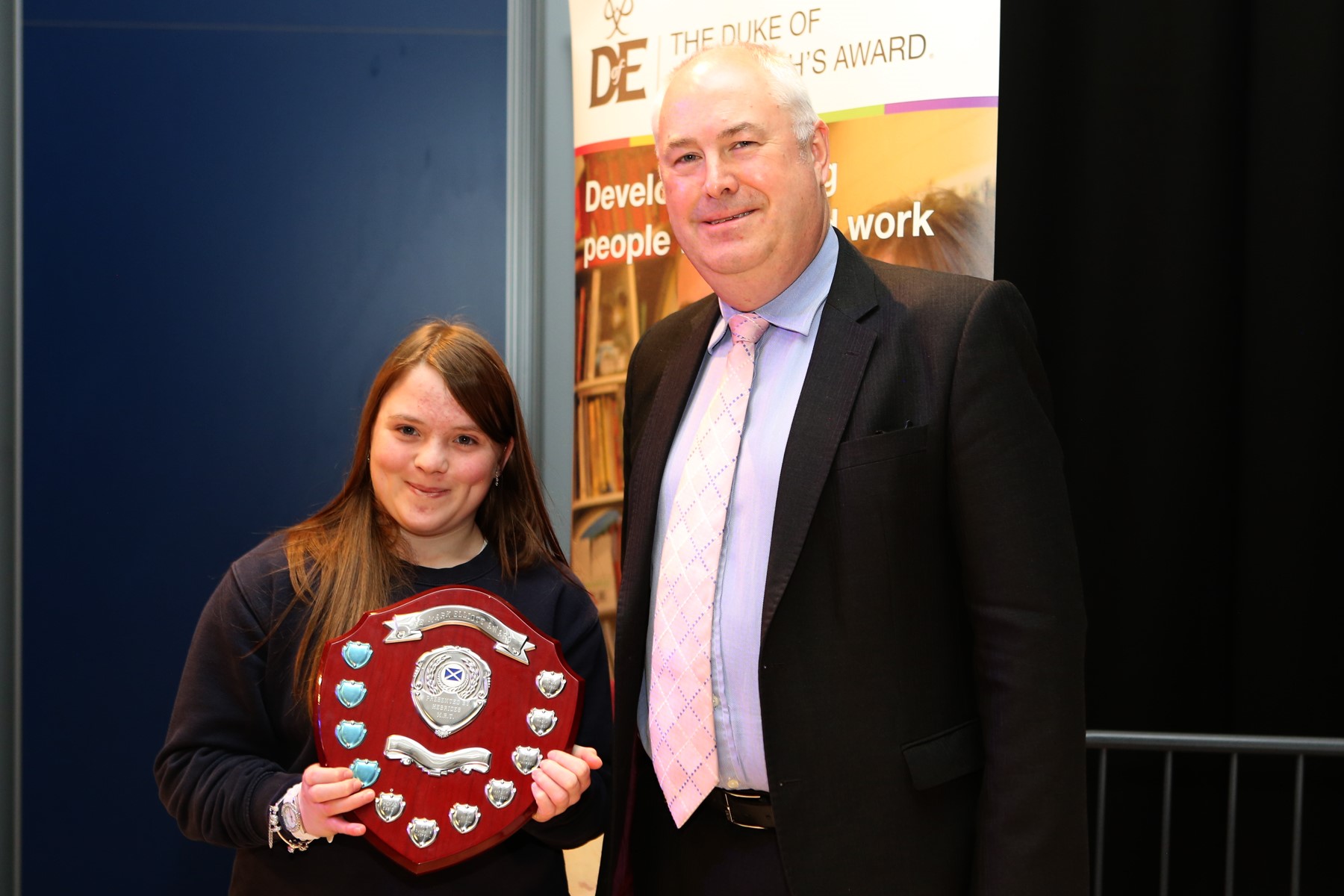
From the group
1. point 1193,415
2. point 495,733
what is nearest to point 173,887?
point 495,733

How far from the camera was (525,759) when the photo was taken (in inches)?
66.3

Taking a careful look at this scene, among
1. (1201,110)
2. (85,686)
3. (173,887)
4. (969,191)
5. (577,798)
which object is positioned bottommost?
(173,887)

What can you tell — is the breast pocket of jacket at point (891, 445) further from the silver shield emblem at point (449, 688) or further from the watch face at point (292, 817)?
the watch face at point (292, 817)

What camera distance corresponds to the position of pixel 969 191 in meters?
2.75

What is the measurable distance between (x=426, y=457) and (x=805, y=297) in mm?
638

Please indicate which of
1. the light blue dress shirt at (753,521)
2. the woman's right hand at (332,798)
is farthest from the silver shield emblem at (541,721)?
the woman's right hand at (332,798)

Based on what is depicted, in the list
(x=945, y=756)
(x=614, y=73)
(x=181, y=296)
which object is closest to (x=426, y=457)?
(x=945, y=756)

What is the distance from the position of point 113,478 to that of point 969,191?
259 cm

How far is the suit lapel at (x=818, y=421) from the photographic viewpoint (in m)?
1.53

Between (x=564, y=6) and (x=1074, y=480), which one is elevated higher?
(x=564, y=6)

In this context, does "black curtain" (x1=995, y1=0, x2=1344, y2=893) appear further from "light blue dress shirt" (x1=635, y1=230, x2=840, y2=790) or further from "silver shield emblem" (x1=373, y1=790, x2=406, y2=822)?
"silver shield emblem" (x1=373, y1=790, x2=406, y2=822)

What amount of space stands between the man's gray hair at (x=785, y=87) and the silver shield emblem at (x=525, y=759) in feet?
3.20

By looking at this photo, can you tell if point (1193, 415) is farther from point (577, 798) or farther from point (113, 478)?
point (113, 478)

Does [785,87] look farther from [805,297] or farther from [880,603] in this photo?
[880,603]
